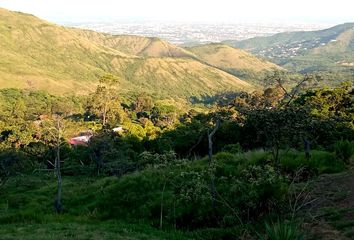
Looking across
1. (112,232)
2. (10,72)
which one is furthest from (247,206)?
(10,72)

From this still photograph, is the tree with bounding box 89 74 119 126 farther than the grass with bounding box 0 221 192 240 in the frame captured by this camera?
Yes

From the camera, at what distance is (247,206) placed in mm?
13758

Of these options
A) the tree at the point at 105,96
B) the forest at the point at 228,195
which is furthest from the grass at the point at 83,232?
the tree at the point at 105,96

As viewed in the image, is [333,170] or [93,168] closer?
[333,170]

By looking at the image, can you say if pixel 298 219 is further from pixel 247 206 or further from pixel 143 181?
pixel 143 181

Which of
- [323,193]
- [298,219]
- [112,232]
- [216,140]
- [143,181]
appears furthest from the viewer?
[216,140]

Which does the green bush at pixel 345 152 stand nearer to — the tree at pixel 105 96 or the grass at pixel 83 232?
the grass at pixel 83 232

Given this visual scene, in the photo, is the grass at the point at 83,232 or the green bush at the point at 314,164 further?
the green bush at the point at 314,164

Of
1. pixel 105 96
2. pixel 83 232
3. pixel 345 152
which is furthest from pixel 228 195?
pixel 105 96

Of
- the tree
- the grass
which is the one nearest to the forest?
the grass

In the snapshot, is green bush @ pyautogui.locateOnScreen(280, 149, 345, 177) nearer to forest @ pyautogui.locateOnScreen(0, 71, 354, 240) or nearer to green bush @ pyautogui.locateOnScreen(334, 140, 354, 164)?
forest @ pyautogui.locateOnScreen(0, 71, 354, 240)

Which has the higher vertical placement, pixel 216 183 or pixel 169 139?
pixel 216 183

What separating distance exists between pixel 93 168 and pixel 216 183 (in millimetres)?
30097

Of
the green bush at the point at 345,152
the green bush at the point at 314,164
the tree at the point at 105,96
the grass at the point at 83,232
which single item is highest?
the green bush at the point at 345,152
